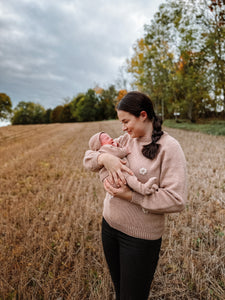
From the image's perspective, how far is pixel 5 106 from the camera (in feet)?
159

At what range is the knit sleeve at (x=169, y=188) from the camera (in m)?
1.20

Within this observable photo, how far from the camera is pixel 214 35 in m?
14.2

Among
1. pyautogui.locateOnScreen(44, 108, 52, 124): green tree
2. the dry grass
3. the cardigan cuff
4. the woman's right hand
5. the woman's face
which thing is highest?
pyautogui.locateOnScreen(44, 108, 52, 124): green tree

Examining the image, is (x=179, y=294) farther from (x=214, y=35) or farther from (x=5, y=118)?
(x=5, y=118)

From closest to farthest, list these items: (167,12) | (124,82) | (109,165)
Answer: (109,165)
(167,12)
(124,82)

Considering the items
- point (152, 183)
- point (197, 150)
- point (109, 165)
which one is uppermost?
point (109, 165)

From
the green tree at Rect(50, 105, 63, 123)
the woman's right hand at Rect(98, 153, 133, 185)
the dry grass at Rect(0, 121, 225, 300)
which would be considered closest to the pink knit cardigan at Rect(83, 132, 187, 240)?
the woman's right hand at Rect(98, 153, 133, 185)

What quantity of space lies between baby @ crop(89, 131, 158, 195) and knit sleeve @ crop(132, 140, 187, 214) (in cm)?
6

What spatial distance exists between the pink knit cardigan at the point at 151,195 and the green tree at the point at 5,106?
55133 mm

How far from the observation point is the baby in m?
1.23

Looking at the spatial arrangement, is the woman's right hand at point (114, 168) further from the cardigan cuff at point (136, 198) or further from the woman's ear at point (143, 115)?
the woman's ear at point (143, 115)

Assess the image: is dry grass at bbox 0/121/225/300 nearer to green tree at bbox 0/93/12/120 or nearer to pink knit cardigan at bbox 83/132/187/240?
pink knit cardigan at bbox 83/132/187/240

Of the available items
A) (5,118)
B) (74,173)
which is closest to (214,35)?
(74,173)

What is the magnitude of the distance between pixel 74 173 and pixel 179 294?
15.2 ft
